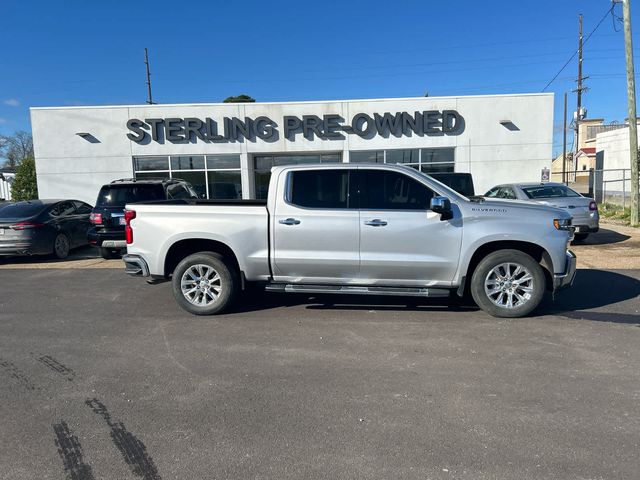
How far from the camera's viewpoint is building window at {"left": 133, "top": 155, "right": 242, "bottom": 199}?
1920 centimetres

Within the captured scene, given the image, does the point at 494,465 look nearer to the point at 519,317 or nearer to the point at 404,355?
the point at 404,355

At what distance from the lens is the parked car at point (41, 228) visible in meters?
10.4

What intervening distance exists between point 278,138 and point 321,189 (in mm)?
13543

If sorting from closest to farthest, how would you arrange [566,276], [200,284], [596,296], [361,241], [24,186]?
[566,276] → [361,241] → [200,284] → [596,296] → [24,186]

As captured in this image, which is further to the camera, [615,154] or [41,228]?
[615,154]

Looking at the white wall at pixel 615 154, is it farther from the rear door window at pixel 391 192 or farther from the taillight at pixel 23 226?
the taillight at pixel 23 226

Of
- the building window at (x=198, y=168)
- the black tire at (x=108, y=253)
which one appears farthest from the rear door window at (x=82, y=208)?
the building window at (x=198, y=168)

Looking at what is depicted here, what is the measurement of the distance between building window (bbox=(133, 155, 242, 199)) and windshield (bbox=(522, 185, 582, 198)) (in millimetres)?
11581

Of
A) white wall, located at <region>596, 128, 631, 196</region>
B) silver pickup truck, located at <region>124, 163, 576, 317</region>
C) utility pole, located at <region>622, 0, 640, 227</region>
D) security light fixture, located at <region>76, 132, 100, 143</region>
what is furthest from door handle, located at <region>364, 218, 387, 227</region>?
white wall, located at <region>596, 128, 631, 196</region>

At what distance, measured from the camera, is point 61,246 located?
1127 cm

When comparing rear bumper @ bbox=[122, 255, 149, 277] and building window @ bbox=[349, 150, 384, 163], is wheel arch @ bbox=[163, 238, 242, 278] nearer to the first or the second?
rear bumper @ bbox=[122, 255, 149, 277]

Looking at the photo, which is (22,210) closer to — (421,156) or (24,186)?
(421,156)

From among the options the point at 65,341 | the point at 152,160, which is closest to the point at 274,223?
the point at 65,341

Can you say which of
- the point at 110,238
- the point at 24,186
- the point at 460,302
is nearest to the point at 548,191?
the point at 460,302
